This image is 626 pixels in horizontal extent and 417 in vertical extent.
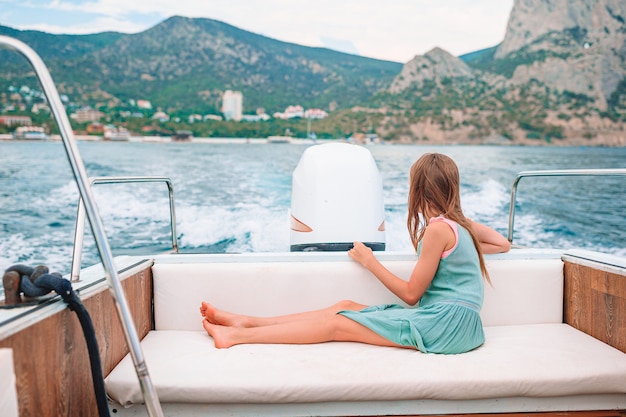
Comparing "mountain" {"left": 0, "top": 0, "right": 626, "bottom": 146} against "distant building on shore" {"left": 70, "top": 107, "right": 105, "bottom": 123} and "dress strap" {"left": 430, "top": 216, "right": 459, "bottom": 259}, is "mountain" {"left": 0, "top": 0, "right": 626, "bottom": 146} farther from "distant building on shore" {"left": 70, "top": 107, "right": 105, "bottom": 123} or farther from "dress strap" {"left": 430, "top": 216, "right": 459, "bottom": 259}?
"dress strap" {"left": 430, "top": 216, "right": 459, "bottom": 259}

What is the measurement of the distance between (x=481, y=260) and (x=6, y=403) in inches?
56.1

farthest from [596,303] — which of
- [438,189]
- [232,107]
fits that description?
[232,107]

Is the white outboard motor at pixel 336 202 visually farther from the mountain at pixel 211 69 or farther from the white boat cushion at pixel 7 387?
the mountain at pixel 211 69

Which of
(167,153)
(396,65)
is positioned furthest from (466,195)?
(396,65)

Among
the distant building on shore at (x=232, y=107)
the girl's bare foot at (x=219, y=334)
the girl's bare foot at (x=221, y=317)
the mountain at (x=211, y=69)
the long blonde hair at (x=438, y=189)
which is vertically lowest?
the girl's bare foot at (x=219, y=334)

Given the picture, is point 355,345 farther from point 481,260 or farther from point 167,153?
point 167,153

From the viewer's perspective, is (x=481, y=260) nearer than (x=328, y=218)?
Yes

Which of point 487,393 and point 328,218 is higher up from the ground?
point 328,218

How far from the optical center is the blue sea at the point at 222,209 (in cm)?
646

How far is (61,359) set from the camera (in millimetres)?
1286

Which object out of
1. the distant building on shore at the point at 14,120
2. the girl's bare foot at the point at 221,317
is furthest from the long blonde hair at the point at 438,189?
the distant building on shore at the point at 14,120

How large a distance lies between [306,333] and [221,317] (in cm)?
31

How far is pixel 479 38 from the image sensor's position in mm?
31922

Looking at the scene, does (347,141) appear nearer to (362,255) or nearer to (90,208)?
(362,255)
